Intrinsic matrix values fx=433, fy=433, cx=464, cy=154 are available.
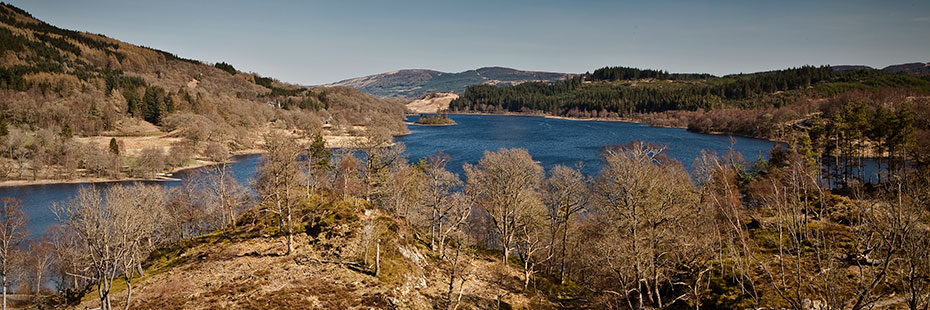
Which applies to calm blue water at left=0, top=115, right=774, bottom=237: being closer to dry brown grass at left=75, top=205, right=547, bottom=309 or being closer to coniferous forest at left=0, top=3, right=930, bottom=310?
coniferous forest at left=0, top=3, right=930, bottom=310

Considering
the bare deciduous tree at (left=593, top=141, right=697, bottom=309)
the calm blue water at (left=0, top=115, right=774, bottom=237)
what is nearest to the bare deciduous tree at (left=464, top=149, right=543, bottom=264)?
the bare deciduous tree at (left=593, top=141, right=697, bottom=309)

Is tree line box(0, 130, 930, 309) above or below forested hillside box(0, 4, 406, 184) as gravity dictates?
below

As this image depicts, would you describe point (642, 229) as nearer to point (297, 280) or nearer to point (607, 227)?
point (607, 227)

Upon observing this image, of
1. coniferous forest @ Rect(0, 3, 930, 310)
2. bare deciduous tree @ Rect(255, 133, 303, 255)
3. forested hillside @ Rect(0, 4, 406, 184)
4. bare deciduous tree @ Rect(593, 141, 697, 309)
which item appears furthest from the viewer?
forested hillside @ Rect(0, 4, 406, 184)

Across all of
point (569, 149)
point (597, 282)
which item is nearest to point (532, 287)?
point (597, 282)

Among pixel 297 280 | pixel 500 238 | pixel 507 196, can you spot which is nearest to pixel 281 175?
pixel 297 280

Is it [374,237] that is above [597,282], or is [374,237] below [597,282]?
above

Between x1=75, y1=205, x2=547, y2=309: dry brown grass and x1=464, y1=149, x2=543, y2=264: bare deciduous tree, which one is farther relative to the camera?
x1=464, y1=149, x2=543, y2=264: bare deciduous tree

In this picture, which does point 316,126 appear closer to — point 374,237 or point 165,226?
point 165,226

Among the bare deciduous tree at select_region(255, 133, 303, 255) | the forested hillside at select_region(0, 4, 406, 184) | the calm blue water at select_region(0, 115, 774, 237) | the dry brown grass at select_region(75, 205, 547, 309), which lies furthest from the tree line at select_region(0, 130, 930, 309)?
the calm blue water at select_region(0, 115, 774, 237)

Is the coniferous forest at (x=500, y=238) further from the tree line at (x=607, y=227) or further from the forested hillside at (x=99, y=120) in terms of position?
the forested hillside at (x=99, y=120)

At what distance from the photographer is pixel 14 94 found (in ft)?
413

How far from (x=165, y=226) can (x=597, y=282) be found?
39.1 metres

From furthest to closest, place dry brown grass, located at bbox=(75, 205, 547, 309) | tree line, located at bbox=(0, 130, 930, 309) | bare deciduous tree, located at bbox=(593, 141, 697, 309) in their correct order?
1. bare deciduous tree, located at bbox=(593, 141, 697, 309)
2. dry brown grass, located at bbox=(75, 205, 547, 309)
3. tree line, located at bbox=(0, 130, 930, 309)
